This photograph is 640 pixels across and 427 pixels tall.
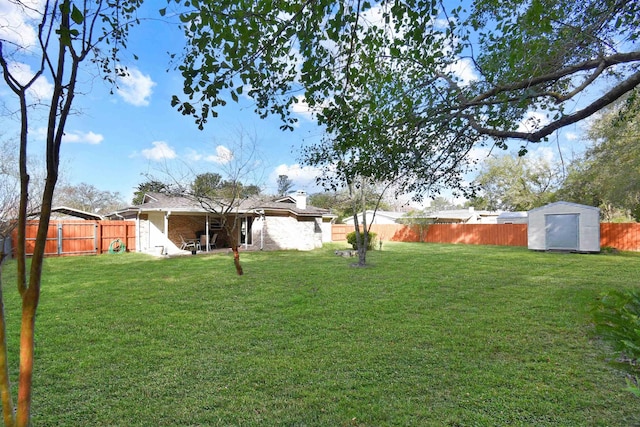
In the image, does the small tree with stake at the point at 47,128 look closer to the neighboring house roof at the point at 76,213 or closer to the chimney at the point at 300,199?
the neighboring house roof at the point at 76,213

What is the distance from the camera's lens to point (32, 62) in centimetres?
184

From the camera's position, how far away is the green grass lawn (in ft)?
9.12

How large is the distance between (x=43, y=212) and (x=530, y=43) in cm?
432

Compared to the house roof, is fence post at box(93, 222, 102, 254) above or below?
below

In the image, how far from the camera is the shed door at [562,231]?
16.5 metres

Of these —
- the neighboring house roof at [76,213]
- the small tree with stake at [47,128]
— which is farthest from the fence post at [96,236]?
the small tree with stake at [47,128]

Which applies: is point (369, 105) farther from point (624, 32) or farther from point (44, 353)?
point (44, 353)

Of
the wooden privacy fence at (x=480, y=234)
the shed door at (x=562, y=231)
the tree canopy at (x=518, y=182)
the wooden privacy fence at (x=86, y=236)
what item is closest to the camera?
the wooden privacy fence at (x=86, y=236)

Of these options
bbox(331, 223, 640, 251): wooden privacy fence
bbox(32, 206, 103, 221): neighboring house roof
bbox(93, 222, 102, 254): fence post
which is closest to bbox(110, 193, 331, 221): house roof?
bbox(32, 206, 103, 221): neighboring house roof

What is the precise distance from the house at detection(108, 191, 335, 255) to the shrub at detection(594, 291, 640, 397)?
13.9 metres

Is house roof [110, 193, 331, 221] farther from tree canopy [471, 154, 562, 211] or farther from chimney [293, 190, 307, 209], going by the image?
tree canopy [471, 154, 562, 211]

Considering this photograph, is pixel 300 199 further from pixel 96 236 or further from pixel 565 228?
pixel 565 228

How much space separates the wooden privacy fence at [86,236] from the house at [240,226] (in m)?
0.59

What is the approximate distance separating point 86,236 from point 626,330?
19.0 m
